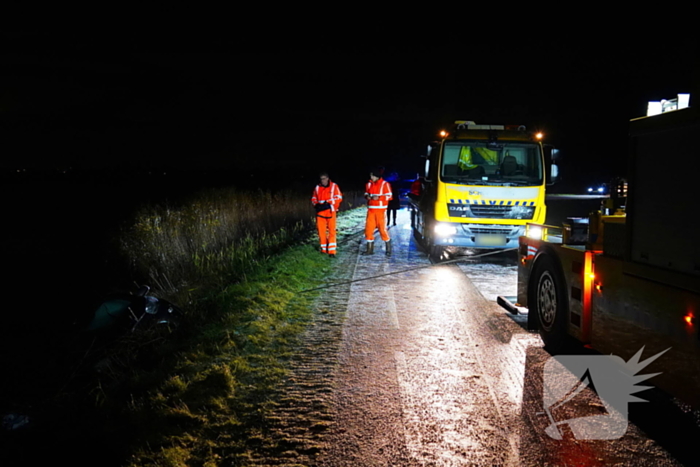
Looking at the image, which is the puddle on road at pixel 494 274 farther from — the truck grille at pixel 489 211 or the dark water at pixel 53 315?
the dark water at pixel 53 315

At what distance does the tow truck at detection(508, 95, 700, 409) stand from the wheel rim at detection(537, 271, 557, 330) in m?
0.35

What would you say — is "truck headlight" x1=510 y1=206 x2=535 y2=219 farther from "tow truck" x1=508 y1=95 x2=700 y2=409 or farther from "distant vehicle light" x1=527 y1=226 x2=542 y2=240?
"tow truck" x1=508 y1=95 x2=700 y2=409

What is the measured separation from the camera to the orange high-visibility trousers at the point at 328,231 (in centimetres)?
1168

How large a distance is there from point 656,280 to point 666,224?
1.26ft

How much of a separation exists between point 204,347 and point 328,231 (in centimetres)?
664

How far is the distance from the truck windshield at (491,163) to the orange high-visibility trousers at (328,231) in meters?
2.47

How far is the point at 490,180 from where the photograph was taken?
11250 millimetres

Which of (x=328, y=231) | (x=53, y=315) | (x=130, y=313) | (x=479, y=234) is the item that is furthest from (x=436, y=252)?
(x=53, y=315)

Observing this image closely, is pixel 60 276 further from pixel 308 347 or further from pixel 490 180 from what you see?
pixel 490 180

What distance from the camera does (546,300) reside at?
592cm

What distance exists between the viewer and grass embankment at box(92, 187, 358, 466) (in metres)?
3.63

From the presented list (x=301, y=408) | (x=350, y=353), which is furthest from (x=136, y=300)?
(x=301, y=408)

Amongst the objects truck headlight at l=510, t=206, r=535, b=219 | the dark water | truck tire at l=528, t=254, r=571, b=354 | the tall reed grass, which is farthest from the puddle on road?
the dark water

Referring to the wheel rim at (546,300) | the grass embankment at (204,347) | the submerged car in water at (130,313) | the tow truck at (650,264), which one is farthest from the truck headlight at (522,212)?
the submerged car in water at (130,313)
